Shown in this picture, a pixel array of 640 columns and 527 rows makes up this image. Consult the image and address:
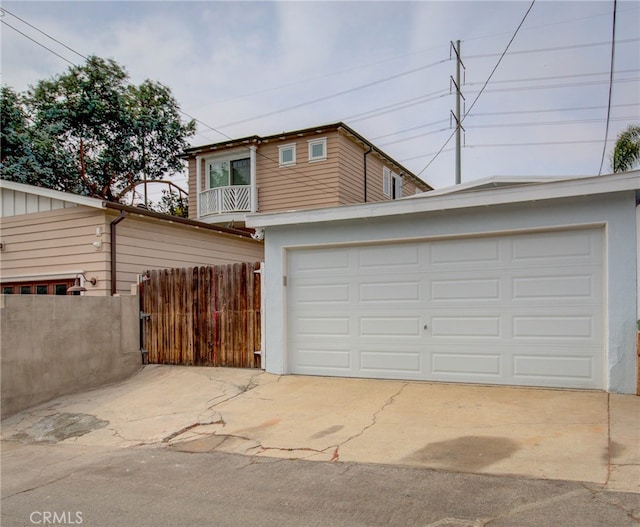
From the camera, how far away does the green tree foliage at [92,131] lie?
786 inches

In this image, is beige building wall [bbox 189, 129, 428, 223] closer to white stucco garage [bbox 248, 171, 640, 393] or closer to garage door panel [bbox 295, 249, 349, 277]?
garage door panel [bbox 295, 249, 349, 277]

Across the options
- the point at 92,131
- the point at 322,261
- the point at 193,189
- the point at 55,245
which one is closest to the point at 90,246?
the point at 55,245

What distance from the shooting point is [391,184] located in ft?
63.7

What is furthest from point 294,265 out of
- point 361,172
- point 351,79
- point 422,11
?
point 351,79

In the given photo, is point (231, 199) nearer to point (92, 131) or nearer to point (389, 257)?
point (92, 131)

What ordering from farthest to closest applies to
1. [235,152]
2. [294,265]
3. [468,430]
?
1. [235,152]
2. [294,265]
3. [468,430]

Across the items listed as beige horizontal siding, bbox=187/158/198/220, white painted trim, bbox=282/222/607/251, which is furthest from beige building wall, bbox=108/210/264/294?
beige horizontal siding, bbox=187/158/198/220

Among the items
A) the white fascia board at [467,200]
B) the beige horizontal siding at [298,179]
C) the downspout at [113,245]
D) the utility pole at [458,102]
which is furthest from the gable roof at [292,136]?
the white fascia board at [467,200]

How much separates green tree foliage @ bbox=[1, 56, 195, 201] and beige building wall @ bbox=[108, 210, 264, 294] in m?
12.7

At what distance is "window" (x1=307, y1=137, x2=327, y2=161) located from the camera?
15773mm

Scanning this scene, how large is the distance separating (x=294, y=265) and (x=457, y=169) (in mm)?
10378

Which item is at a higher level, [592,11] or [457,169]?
[592,11]

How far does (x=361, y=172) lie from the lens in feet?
55.5

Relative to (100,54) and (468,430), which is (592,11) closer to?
(468,430)
